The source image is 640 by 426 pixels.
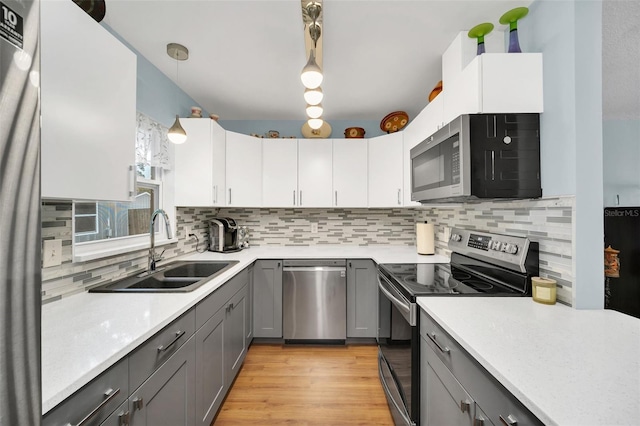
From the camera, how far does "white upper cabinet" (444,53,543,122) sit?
1310mm

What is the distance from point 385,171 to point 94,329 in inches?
101

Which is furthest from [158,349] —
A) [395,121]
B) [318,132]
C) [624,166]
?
[624,166]

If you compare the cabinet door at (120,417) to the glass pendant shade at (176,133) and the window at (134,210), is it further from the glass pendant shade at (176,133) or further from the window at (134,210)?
the glass pendant shade at (176,133)

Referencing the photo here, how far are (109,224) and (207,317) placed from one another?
0.94 metres

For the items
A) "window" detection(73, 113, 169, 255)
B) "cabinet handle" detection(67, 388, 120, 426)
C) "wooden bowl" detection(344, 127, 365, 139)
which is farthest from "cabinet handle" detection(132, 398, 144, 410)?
"wooden bowl" detection(344, 127, 365, 139)

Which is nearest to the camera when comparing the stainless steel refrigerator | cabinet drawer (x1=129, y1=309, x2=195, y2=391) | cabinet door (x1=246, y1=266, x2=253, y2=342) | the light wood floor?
the stainless steel refrigerator

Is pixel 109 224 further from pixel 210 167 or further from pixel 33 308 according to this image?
pixel 33 308

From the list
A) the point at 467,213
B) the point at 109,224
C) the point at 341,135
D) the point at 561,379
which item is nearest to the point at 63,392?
the point at 561,379

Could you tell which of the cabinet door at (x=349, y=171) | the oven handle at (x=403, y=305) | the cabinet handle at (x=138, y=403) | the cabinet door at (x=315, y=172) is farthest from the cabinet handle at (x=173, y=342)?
the cabinet door at (x=349, y=171)

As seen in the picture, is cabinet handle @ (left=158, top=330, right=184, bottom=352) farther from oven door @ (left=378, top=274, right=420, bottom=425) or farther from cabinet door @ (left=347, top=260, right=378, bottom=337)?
cabinet door @ (left=347, top=260, right=378, bottom=337)

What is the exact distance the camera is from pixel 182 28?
1653 millimetres

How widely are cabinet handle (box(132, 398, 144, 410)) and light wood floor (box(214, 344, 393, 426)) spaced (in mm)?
987

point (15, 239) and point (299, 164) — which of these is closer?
point (15, 239)

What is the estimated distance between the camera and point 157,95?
2.14m
